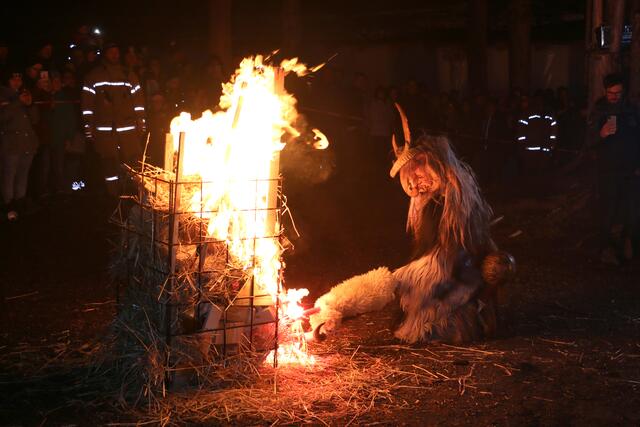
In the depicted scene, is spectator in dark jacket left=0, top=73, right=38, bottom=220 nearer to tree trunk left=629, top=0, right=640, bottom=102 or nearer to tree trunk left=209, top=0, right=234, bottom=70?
tree trunk left=209, top=0, right=234, bottom=70

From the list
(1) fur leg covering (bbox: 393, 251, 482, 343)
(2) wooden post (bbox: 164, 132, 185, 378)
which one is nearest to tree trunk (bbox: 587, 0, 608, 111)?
(1) fur leg covering (bbox: 393, 251, 482, 343)

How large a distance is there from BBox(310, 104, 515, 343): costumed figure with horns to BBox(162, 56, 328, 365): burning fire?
2.82 feet

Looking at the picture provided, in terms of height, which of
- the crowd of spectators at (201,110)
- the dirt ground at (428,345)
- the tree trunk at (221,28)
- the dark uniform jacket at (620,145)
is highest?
the tree trunk at (221,28)

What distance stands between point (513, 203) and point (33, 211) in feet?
22.5

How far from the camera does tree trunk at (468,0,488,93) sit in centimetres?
2062

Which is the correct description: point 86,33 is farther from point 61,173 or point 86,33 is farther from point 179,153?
point 179,153

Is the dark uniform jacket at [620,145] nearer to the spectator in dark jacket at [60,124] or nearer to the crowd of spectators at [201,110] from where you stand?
the crowd of spectators at [201,110]

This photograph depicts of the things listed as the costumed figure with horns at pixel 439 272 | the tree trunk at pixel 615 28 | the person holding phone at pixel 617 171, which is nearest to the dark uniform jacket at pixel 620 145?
the person holding phone at pixel 617 171

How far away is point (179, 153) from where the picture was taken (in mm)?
5523

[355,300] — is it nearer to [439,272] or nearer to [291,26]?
[439,272]

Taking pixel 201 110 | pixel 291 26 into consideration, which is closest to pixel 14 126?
pixel 201 110

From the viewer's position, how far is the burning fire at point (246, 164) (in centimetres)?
591

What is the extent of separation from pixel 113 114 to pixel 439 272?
8024mm

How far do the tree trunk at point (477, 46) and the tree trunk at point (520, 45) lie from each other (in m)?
0.63
